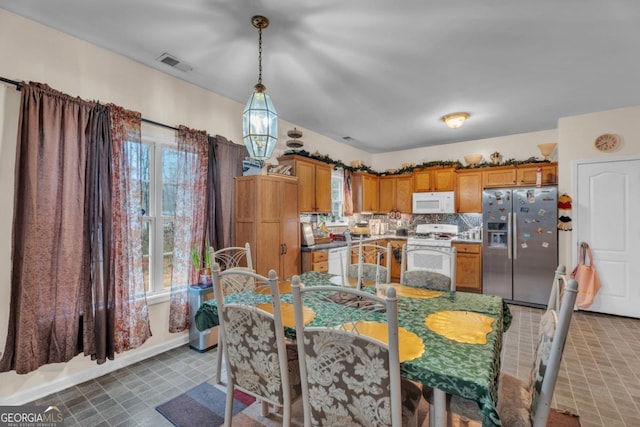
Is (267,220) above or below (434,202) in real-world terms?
below

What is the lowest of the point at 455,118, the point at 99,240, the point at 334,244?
the point at 334,244

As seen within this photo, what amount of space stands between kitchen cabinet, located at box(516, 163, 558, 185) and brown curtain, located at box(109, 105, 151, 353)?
17.5 ft

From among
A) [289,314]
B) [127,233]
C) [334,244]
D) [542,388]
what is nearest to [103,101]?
[127,233]

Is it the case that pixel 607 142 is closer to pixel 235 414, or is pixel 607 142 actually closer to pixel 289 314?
pixel 289 314

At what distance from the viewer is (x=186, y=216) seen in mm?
3074

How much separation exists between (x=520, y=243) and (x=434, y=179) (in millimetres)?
1802

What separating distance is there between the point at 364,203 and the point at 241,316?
4.56m

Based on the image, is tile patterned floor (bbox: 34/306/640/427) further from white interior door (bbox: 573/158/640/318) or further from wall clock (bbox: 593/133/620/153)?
wall clock (bbox: 593/133/620/153)

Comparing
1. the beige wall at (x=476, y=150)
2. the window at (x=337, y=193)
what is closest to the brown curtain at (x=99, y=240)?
the window at (x=337, y=193)

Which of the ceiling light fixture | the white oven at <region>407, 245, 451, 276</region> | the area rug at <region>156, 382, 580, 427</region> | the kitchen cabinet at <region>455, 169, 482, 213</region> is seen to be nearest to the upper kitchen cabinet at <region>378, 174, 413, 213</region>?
the kitchen cabinet at <region>455, 169, 482, 213</region>

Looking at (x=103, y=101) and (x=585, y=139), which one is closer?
(x=103, y=101)

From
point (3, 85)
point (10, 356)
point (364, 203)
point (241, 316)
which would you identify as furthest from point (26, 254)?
point (364, 203)

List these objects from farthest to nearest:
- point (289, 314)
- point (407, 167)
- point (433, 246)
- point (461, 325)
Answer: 1. point (407, 167)
2. point (433, 246)
3. point (289, 314)
4. point (461, 325)

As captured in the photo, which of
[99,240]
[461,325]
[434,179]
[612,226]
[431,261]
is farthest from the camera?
[434,179]
